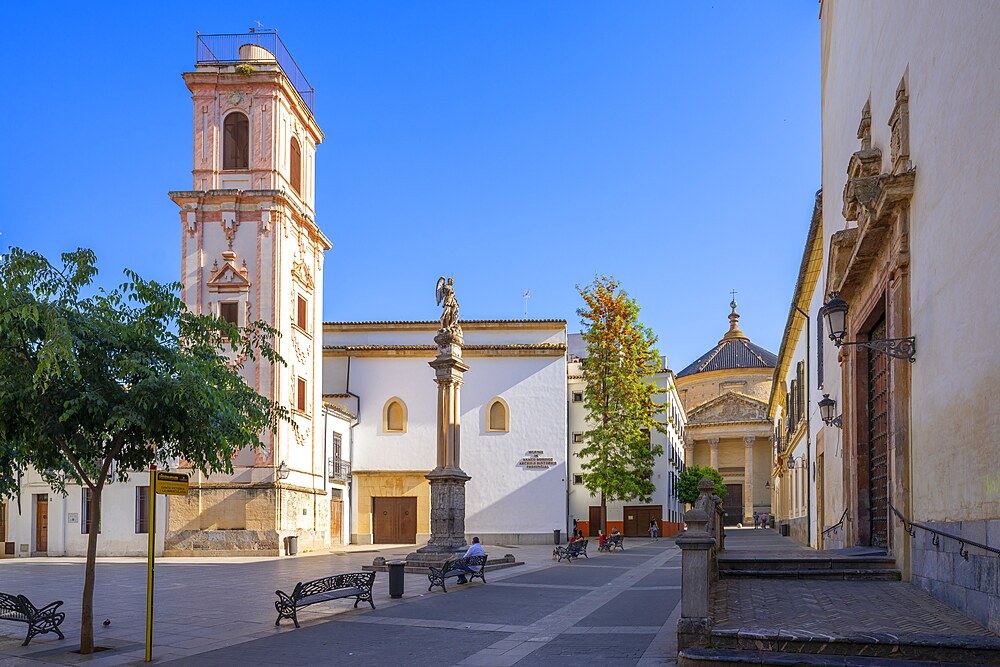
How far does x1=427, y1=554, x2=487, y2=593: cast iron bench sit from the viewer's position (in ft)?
63.7

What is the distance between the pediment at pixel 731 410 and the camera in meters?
80.3

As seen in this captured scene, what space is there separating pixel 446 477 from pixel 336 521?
1795 cm

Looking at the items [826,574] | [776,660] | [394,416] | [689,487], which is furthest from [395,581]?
[689,487]

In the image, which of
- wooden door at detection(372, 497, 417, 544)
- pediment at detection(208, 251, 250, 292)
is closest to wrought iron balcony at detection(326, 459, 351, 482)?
wooden door at detection(372, 497, 417, 544)

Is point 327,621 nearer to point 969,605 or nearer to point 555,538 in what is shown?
point 969,605

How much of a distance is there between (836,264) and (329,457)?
27.5 meters

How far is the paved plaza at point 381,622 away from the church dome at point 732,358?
67.3m

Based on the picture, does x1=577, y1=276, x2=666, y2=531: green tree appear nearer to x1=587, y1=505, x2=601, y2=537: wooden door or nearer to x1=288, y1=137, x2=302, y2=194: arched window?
x1=587, y1=505, x2=601, y2=537: wooden door

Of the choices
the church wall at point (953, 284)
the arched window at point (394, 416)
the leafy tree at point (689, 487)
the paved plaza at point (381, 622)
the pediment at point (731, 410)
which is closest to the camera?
the church wall at point (953, 284)

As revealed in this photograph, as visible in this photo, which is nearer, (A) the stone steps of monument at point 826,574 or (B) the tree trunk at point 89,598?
(B) the tree trunk at point 89,598

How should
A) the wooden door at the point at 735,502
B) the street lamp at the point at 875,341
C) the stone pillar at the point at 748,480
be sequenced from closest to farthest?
the street lamp at the point at 875,341 → the stone pillar at the point at 748,480 → the wooden door at the point at 735,502

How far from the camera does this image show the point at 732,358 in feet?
300

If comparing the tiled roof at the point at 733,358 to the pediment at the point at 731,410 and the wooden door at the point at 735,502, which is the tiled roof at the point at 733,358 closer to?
the pediment at the point at 731,410

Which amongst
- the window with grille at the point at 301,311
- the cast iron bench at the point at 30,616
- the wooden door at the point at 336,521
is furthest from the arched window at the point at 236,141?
the cast iron bench at the point at 30,616
